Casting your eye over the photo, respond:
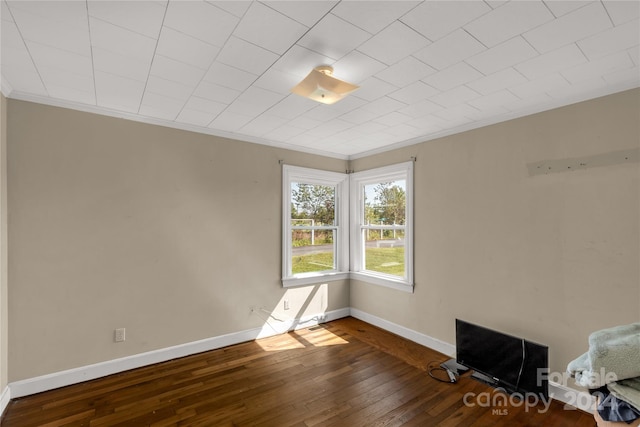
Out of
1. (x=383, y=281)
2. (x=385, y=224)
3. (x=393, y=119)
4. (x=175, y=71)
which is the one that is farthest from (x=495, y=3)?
(x=383, y=281)

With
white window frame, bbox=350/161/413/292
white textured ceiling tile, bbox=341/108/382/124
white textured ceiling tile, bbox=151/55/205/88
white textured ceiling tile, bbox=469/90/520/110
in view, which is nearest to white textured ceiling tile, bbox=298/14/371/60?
white textured ceiling tile, bbox=151/55/205/88

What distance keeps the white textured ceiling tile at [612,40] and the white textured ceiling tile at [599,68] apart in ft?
0.31

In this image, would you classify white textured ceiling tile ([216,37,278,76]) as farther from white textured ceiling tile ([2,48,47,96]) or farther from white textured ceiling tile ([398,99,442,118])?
white textured ceiling tile ([398,99,442,118])

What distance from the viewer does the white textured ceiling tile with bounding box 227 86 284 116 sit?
236cm

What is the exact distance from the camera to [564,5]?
54.7 inches

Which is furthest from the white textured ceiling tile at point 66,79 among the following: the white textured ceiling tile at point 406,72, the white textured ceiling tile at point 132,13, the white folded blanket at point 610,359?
the white folded blanket at point 610,359

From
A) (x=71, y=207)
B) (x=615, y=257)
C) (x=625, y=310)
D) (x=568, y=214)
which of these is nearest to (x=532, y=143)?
(x=568, y=214)

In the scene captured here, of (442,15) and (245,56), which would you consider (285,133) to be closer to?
(245,56)

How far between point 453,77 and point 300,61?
1071mm

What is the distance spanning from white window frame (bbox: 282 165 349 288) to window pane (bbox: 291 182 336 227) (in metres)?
0.07

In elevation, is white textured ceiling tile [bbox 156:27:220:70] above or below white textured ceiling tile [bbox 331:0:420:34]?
above

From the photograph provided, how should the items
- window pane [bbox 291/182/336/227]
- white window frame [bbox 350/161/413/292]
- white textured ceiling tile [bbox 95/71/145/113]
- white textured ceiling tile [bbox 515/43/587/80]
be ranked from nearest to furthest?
white textured ceiling tile [bbox 515/43/587/80]
white textured ceiling tile [bbox 95/71/145/113]
white window frame [bbox 350/161/413/292]
window pane [bbox 291/182/336/227]

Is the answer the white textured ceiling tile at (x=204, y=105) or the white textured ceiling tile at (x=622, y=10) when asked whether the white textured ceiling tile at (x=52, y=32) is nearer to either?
the white textured ceiling tile at (x=204, y=105)

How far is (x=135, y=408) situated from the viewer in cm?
231
